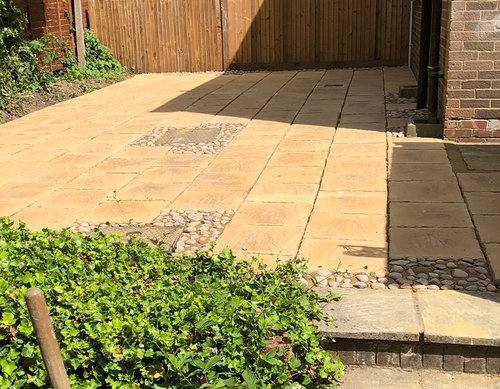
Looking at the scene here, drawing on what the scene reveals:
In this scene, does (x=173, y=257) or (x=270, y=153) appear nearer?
(x=173, y=257)

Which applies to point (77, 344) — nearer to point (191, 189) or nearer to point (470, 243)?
point (470, 243)

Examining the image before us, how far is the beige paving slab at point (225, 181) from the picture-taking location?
214 inches

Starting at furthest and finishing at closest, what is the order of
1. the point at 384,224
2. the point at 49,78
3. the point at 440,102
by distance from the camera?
the point at 49,78 < the point at 440,102 < the point at 384,224

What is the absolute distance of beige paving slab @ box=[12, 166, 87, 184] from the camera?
233 inches

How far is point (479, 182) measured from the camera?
5.27m

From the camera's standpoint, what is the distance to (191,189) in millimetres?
5438

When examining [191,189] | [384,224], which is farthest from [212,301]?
[191,189]

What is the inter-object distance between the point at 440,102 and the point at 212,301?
16.6 feet

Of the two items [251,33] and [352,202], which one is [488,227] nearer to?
[352,202]

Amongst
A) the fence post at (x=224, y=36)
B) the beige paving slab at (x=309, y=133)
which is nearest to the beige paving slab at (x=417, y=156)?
the beige paving slab at (x=309, y=133)

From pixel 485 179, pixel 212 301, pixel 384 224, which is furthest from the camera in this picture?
pixel 485 179

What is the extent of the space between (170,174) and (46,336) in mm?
3856

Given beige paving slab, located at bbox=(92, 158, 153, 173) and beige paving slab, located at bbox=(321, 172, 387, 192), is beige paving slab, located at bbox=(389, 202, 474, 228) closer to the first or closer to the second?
beige paving slab, located at bbox=(321, 172, 387, 192)

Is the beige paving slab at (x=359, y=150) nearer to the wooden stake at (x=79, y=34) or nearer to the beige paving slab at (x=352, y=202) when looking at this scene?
the beige paving slab at (x=352, y=202)
